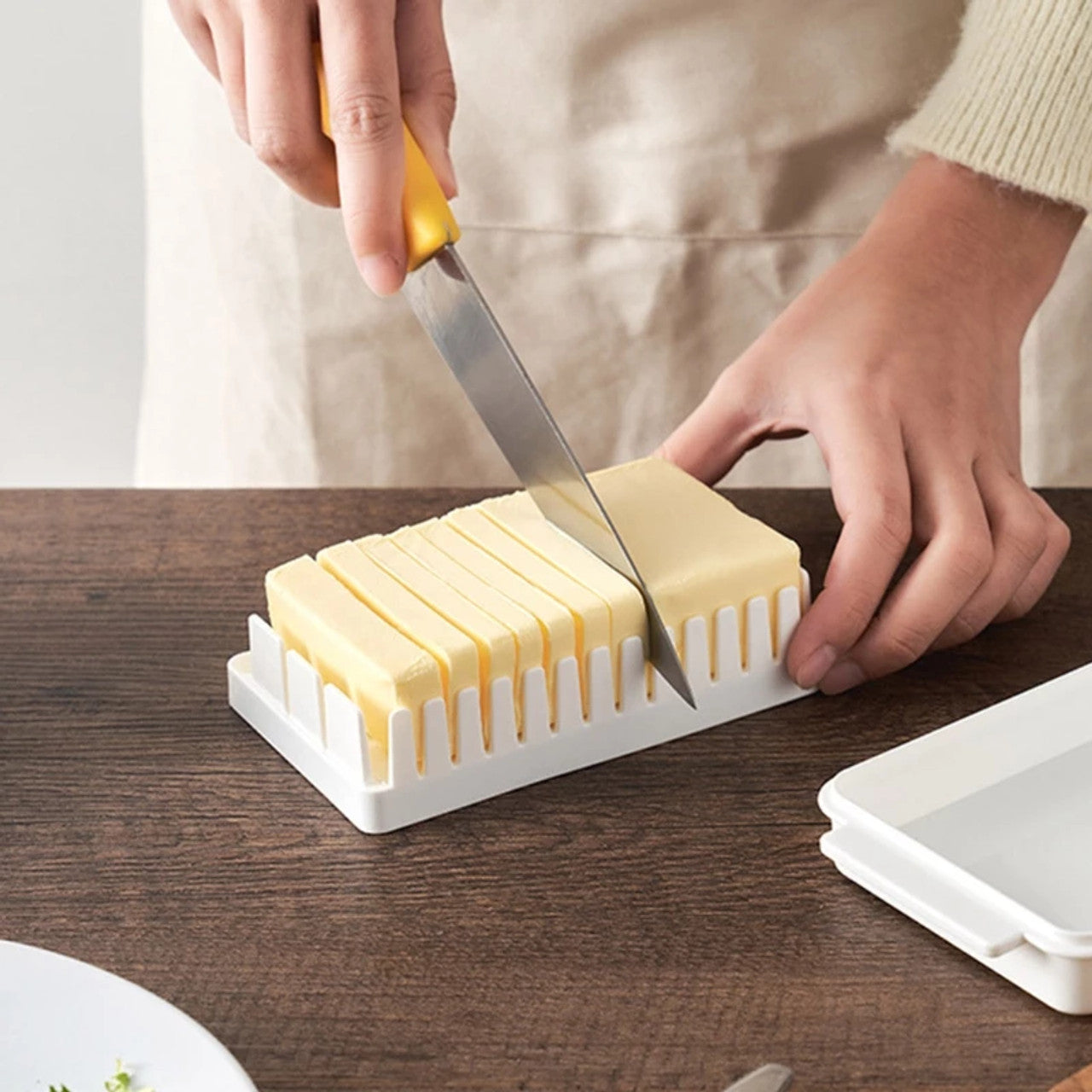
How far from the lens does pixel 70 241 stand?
2.20 m

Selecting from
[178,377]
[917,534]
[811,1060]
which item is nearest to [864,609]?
[917,534]

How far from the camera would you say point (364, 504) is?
1170 millimetres

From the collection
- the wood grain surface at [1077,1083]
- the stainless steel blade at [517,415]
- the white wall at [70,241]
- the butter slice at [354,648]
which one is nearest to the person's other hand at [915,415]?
the stainless steel blade at [517,415]

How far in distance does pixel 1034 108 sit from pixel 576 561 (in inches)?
19.0

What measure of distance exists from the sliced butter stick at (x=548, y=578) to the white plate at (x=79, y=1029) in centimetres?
31

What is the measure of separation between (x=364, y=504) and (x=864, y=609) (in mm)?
374

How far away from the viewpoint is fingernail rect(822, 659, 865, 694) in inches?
37.6

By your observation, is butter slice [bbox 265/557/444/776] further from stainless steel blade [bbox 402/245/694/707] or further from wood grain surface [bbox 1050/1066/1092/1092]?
wood grain surface [bbox 1050/1066/1092/1092]

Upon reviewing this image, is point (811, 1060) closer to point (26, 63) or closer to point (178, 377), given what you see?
point (178, 377)

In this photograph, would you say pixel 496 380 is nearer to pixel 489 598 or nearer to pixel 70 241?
pixel 489 598

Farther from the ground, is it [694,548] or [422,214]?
[422,214]

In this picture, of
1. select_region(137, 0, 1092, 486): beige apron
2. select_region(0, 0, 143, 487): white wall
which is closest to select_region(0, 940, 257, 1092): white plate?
select_region(137, 0, 1092, 486): beige apron

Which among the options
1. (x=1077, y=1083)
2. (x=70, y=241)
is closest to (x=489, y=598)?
(x=1077, y=1083)

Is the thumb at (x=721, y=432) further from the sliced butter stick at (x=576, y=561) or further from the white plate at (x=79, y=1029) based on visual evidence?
the white plate at (x=79, y=1029)
